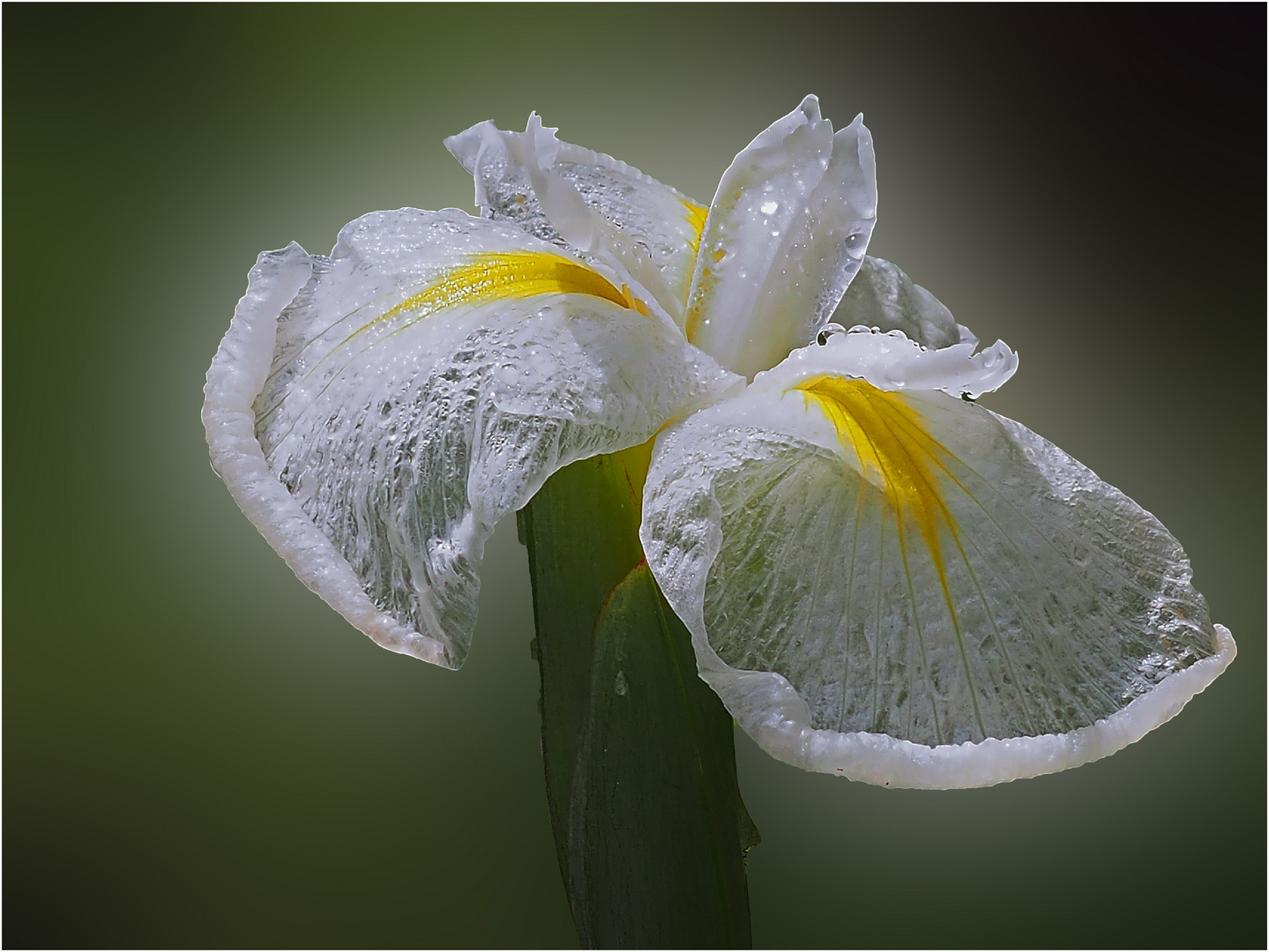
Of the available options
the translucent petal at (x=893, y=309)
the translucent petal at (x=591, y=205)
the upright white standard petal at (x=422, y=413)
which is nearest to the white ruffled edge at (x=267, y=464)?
the upright white standard petal at (x=422, y=413)

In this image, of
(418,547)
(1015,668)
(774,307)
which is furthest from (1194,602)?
(418,547)

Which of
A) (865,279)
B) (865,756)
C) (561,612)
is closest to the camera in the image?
(865,756)

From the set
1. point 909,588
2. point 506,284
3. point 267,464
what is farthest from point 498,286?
point 909,588

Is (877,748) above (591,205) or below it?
below

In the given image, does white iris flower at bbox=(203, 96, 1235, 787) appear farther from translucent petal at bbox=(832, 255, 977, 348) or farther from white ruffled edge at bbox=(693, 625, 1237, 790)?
translucent petal at bbox=(832, 255, 977, 348)

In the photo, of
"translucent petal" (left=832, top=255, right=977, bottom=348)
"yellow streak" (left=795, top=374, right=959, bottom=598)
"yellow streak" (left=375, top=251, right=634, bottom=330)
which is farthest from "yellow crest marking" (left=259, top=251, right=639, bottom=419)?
"translucent petal" (left=832, top=255, right=977, bottom=348)

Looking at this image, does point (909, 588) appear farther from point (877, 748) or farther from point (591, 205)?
point (591, 205)

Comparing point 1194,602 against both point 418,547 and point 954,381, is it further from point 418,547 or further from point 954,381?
point 418,547
